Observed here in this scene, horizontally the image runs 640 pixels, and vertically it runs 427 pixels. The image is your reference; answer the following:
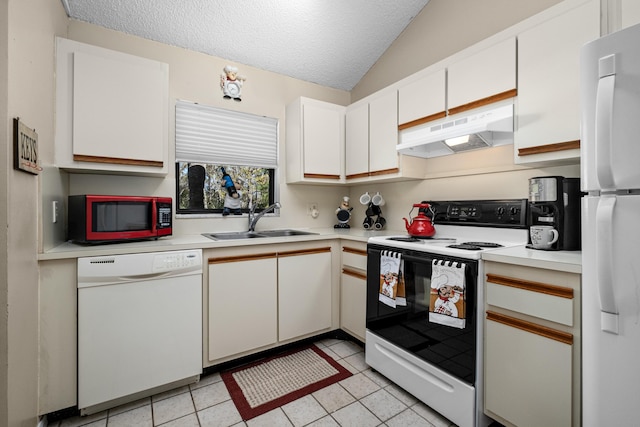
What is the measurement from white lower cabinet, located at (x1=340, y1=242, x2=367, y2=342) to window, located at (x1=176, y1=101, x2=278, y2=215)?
104 cm

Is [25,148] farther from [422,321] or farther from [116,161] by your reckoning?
[422,321]

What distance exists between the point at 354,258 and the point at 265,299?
0.75 metres

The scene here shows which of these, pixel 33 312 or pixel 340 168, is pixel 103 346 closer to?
pixel 33 312

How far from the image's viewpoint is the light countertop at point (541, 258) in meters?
1.21

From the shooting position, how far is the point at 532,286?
133cm

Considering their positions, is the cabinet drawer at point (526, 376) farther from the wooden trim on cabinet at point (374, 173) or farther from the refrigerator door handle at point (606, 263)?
the wooden trim on cabinet at point (374, 173)

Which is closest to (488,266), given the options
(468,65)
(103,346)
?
(468,65)

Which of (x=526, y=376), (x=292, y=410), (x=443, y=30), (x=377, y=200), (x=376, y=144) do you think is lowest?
(x=292, y=410)

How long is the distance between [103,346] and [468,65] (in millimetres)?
2724

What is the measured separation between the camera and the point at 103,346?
1.64 metres

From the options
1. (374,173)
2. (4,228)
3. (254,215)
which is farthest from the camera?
(254,215)

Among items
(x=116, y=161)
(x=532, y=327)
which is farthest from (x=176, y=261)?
(x=532, y=327)

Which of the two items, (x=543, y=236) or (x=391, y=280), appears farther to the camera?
(x=391, y=280)

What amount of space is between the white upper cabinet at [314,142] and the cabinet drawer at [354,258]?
771 mm
